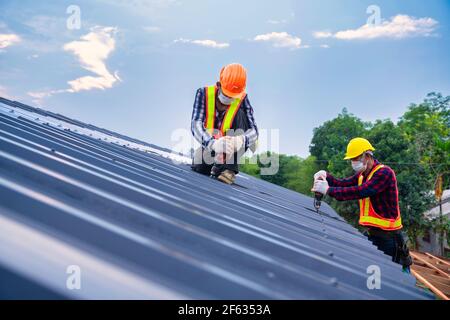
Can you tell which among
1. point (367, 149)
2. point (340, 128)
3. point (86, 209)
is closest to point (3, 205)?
point (86, 209)

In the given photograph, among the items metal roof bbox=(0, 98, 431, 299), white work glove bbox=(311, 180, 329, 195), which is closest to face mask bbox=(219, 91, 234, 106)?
white work glove bbox=(311, 180, 329, 195)

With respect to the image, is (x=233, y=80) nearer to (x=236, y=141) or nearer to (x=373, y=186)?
(x=236, y=141)

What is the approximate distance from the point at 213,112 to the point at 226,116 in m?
0.15

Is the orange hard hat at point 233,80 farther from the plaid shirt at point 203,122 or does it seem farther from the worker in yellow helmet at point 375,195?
the worker in yellow helmet at point 375,195

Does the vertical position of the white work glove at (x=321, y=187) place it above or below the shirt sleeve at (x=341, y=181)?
below

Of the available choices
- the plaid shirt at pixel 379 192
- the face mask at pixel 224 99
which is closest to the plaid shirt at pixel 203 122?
the face mask at pixel 224 99

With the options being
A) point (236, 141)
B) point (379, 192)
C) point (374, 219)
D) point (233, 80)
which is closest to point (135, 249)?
point (236, 141)

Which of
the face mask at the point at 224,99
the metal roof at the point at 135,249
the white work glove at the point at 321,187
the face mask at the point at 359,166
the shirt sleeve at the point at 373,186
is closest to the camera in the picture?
the metal roof at the point at 135,249

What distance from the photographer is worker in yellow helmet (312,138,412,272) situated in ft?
15.4

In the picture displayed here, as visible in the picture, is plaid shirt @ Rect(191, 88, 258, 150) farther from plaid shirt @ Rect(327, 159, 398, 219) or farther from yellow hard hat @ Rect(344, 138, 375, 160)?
yellow hard hat @ Rect(344, 138, 375, 160)

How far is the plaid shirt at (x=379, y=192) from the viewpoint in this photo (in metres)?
4.60

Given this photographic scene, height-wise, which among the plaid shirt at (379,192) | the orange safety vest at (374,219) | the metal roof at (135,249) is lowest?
the metal roof at (135,249)

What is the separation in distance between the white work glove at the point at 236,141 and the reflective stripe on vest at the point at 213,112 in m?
0.30
